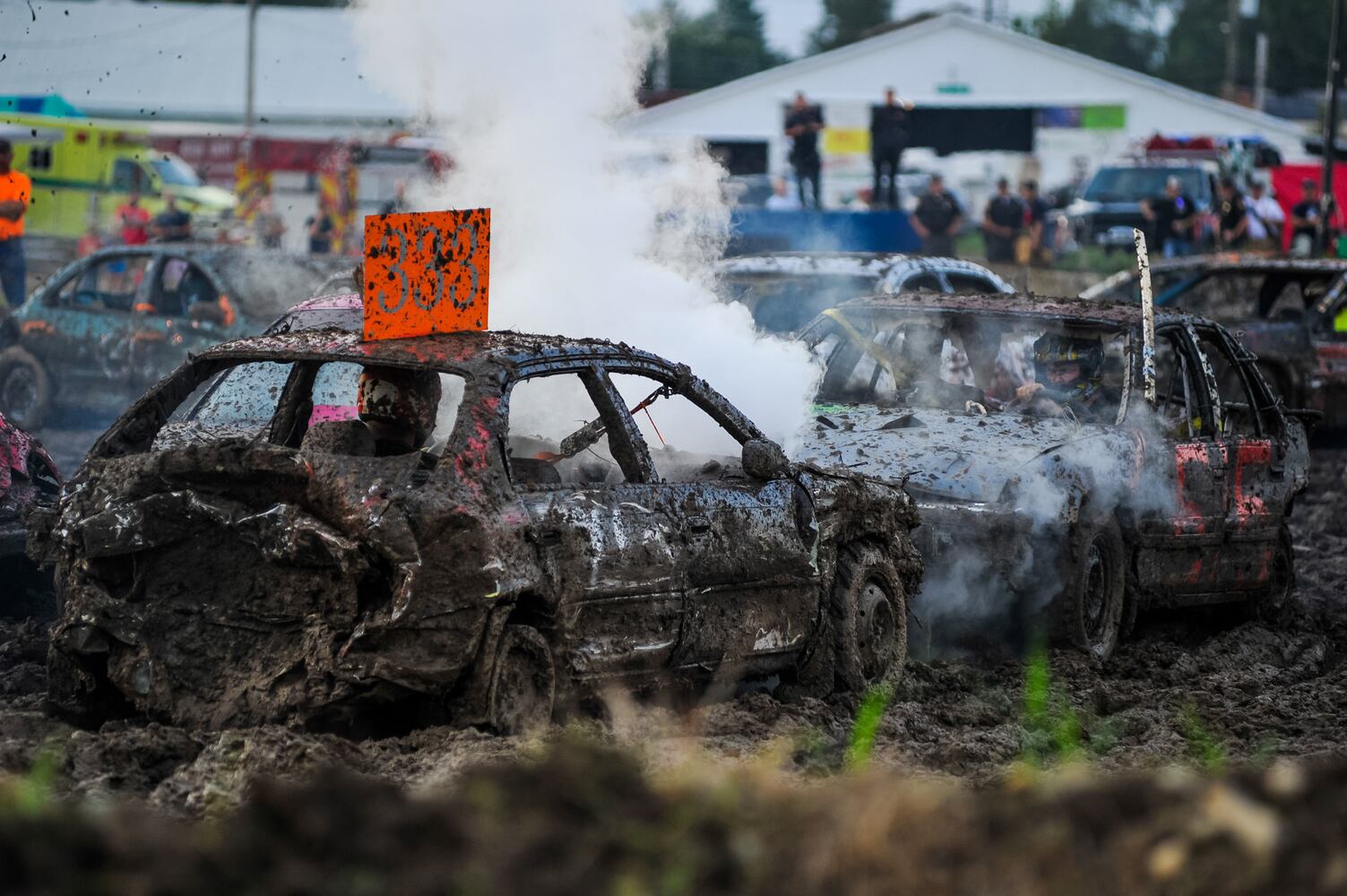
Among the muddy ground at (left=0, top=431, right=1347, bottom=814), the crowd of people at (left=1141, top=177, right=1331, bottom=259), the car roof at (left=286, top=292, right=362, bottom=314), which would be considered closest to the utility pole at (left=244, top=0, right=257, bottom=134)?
the crowd of people at (left=1141, top=177, right=1331, bottom=259)

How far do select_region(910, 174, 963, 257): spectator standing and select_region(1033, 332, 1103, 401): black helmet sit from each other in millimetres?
13021

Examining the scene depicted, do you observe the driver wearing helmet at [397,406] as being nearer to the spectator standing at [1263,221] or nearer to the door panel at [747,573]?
the door panel at [747,573]

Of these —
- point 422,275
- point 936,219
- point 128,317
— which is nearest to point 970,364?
point 422,275

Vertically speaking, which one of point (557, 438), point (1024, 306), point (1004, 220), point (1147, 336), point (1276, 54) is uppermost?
point (1276, 54)

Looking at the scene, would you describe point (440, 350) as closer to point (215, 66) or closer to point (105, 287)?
point (105, 287)

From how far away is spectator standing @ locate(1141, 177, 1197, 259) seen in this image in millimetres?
29422

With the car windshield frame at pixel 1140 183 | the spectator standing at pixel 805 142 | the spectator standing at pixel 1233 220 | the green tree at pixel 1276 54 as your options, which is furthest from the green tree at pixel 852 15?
the spectator standing at pixel 805 142

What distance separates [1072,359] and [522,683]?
5.14m

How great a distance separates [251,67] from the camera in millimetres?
52406

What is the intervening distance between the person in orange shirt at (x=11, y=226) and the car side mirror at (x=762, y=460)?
11.4 m

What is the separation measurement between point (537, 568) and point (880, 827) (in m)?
2.91

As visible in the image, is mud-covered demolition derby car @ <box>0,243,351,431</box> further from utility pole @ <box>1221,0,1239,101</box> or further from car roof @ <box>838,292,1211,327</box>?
utility pole @ <box>1221,0,1239,101</box>

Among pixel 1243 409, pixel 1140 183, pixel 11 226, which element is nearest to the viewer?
pixel 1243 409

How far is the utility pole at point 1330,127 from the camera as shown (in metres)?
26.9
